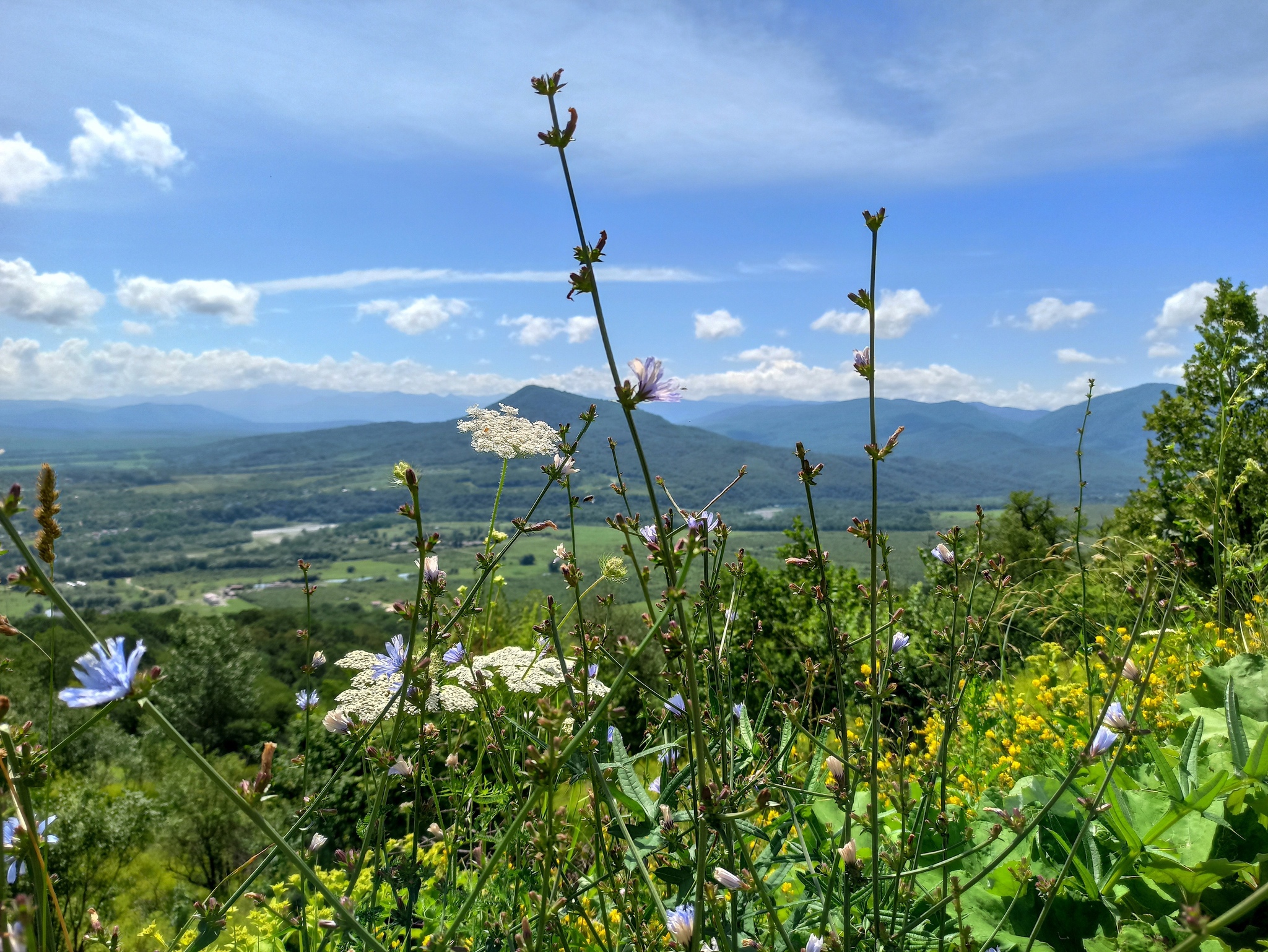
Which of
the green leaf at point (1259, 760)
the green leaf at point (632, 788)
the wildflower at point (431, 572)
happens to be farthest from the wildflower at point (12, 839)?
the green leaf at point (1259, 760)

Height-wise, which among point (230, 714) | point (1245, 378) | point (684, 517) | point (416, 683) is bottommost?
point (230, 714)

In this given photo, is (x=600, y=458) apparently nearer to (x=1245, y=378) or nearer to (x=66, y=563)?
(x=66, y=563)

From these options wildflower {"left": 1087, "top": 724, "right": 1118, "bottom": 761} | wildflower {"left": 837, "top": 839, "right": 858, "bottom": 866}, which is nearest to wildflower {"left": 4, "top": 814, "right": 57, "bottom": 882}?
wildflower {"left": 837, "top": 839, "right": 858, "bottom": 866}

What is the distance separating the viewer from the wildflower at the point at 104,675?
2.93ft

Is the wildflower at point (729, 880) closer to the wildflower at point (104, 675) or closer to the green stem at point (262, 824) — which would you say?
the green stem at point (262, 824)

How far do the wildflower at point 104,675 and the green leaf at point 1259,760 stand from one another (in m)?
2.41

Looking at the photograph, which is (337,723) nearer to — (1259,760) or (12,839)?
(12,839)

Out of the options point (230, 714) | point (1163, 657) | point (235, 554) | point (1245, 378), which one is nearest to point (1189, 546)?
point (1163, 657)

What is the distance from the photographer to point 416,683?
1.45 metres

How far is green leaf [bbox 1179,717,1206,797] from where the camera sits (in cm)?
183

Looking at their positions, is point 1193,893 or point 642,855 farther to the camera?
point 1193,893

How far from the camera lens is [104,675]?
0.93m

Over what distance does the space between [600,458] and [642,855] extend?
529ft

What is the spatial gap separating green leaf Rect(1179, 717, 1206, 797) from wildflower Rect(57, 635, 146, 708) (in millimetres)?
2275
